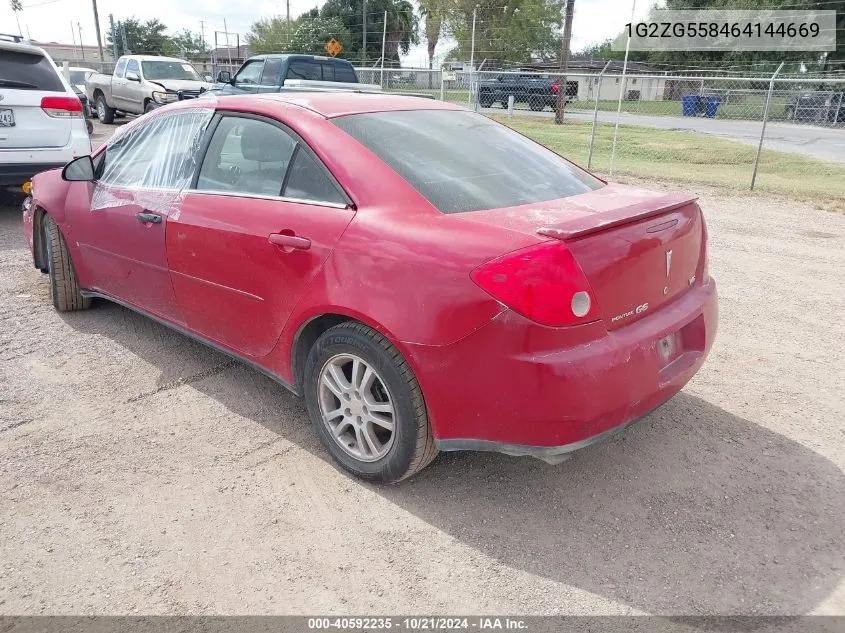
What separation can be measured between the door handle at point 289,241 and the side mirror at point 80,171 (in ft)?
6.27

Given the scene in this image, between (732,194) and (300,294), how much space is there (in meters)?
9.69

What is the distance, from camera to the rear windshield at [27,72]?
22.6 ft

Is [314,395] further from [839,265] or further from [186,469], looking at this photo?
[839,265]

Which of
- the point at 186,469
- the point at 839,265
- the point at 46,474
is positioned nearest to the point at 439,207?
the point at 186,469

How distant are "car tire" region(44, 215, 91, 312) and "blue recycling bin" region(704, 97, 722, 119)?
27332 mm

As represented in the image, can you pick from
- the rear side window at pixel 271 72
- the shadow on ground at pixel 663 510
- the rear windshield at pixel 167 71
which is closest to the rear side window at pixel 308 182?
the shadow on ground at pixel 663 510

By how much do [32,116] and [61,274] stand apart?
335 centimetres

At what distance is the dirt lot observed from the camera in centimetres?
231

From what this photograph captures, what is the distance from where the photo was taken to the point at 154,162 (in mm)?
3861

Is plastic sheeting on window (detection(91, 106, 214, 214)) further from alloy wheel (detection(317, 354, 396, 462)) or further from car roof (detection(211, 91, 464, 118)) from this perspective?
alloy wheel (detection(317, 354, 396, 462))

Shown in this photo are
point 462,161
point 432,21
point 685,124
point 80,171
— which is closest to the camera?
point 462,161

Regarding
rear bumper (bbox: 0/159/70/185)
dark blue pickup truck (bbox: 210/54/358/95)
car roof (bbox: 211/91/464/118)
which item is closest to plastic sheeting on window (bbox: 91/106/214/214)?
car roof (bbox: 211/91/464/118)

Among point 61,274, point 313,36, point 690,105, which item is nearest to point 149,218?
point 61,274

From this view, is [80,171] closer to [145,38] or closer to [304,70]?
[304,70]
